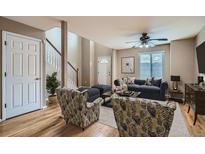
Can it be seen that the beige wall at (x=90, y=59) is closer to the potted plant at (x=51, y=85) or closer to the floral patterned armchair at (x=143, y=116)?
the potted plant at (x=51, y=85)

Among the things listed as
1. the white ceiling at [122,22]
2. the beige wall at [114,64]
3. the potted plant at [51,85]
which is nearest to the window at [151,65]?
the beige wall at [114,64]

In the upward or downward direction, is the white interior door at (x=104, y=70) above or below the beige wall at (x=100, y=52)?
below

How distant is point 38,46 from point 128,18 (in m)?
2.70

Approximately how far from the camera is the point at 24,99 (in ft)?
11.9

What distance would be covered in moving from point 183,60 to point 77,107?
15.7 ft

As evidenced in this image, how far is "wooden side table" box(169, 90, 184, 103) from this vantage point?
5148mm

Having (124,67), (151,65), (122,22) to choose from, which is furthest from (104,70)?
(122,22)

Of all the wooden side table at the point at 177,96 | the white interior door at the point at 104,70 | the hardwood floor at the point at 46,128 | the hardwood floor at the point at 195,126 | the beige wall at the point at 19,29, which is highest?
the beige wall at the point at 19,29

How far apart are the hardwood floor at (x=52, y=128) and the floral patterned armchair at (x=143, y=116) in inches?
28.3

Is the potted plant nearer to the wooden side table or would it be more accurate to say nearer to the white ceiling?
the white ceiling

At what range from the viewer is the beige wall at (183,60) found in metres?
5.18
